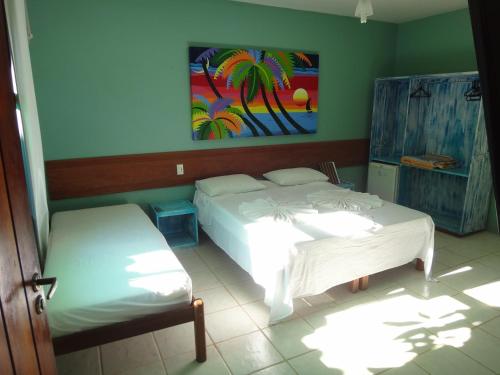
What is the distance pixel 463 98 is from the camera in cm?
362

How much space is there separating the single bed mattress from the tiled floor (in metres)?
0.39

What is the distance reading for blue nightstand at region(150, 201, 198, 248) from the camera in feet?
10.3

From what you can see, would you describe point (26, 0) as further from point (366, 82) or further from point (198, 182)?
point (366, 82)

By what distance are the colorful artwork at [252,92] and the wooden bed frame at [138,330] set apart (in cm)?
198

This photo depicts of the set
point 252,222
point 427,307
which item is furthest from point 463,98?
point 252,222

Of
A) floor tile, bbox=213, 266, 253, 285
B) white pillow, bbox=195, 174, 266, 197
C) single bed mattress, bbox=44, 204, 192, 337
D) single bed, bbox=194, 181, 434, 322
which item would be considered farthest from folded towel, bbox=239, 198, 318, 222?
single bed mattress, bbox=44, 204, 192, 337

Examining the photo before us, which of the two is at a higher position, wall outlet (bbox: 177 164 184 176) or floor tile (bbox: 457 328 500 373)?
wall outlet (bbox: 177 164 184 176)

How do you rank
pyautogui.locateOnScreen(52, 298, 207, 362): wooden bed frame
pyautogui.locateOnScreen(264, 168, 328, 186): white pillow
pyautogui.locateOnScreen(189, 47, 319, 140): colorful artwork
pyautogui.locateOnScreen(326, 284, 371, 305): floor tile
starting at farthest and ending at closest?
pyautogui.locateOnScreen(264, 168, 328, 186): white pillow, pyautogui.locateOnScreen(189, 47, 319, 140): colorful artwork, pyautogui.locateOnScreen(326, 284, 371, 305): floor tile, pyautogui.locateOnScreen(52, 298, 207, 362): wooden bed frame

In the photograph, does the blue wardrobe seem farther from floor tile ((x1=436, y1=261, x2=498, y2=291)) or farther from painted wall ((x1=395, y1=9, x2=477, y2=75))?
floor tile ((x1=436, y1=261, x2=498, y2=291))

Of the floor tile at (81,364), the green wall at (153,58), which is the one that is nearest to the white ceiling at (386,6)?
the green wall at (153,58)

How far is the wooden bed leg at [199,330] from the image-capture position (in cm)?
179

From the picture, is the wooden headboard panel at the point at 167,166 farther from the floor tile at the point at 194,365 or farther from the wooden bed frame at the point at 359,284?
the floor tile at the point at 194,365

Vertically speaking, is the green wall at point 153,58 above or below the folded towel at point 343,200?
above

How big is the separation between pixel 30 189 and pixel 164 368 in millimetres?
1264
